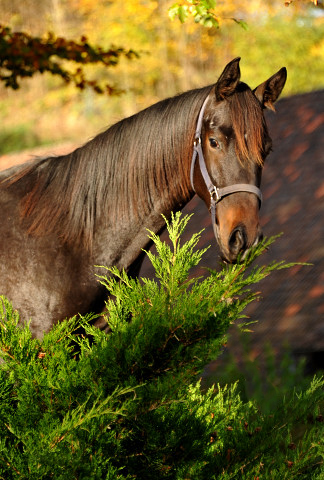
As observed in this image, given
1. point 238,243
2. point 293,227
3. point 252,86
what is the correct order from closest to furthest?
point 238,243 → point 293,227 → point 252,86

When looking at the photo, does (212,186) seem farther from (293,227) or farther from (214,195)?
(293,227)

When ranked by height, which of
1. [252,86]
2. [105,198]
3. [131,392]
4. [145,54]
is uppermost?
[105,198]

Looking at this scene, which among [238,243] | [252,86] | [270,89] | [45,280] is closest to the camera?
[238,243]

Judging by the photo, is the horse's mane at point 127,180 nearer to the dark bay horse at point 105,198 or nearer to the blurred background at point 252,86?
the dark bay horse at point 105,198

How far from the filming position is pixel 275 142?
1017 centimetres

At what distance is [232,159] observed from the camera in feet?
12.2

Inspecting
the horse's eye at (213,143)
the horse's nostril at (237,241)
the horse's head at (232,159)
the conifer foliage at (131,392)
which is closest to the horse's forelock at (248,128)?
the horse's head at (232,159)

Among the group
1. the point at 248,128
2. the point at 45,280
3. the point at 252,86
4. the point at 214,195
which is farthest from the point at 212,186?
the point at 252,86

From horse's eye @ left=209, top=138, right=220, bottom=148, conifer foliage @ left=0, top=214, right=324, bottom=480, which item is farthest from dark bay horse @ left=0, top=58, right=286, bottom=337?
conifer foliage @ left=0, top=214, right=324, bottom=480

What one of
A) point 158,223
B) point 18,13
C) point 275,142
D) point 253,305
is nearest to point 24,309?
point 158,223

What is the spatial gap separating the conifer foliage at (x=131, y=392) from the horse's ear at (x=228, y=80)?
1.38m

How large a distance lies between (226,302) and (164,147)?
1678 mm

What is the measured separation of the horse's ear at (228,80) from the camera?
3.73 metres

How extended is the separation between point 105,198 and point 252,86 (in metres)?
21.1
